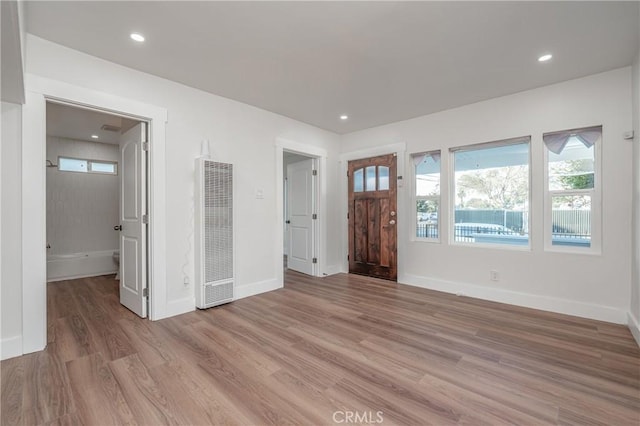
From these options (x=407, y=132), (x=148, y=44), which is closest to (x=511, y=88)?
(x=407, y=132)

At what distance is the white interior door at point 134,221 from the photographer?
3.02m

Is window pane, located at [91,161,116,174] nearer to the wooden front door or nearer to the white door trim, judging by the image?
the white door trim

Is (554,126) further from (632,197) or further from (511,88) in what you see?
(632,197)

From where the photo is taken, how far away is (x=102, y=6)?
1.97 m

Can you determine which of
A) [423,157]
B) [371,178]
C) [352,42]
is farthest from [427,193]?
[352,42]

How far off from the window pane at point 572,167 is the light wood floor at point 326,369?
58.4 inches

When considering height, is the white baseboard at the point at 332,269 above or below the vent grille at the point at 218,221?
below

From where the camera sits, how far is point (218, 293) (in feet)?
11.0

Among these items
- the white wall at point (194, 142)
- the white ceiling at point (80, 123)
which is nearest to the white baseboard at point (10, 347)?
the white wall at point (194, 142)

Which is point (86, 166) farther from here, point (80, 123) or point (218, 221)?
point (218, 221)

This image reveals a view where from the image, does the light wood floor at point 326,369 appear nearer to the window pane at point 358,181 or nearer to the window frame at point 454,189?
the window frame at point 454,189

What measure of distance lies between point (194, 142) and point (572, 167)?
4376 millimetres

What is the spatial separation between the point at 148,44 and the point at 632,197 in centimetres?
478

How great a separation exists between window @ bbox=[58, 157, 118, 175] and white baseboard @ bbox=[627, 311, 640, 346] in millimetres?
7862
